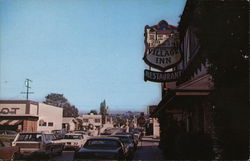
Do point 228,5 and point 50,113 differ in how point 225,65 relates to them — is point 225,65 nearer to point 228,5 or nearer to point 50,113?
point 228,5

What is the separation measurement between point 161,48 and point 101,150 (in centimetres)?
513

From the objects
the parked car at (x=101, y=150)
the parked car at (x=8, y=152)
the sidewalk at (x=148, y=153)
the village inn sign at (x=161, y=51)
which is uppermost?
the village inn sign at (x=161, y=51)

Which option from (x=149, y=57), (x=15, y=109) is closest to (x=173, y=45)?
(x=149, y=57)

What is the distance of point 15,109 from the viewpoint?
1940 inches

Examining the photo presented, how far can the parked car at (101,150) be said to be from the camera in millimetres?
11604

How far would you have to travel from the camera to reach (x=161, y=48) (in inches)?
582

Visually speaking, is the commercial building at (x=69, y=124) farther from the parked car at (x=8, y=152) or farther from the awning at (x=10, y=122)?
the parked car at (x=8, y=152)

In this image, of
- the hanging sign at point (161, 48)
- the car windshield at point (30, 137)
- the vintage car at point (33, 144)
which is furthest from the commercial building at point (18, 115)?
the hanging sign at point (161, 48)

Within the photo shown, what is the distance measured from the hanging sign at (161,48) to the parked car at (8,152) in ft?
22.0

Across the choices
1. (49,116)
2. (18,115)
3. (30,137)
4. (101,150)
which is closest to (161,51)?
(101,150)

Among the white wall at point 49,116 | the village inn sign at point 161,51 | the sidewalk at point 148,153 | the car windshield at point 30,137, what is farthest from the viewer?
the white wall at point 49,116

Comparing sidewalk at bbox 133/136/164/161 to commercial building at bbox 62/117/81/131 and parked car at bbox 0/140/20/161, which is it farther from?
commercial building at bbox 62/117/81/131

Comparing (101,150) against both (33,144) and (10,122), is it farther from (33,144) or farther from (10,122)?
(10,122)

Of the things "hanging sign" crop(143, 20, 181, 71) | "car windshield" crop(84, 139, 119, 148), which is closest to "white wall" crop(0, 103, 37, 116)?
"hanging sign" crop(143, 20, 181, 71)
